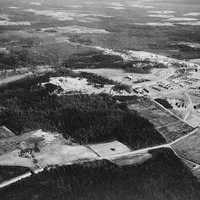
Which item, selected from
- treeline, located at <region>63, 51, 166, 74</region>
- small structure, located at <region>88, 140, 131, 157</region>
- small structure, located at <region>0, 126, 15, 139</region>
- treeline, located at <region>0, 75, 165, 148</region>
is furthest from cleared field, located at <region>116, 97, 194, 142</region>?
treeline, located at <region>63, 51, 166, 74</region>

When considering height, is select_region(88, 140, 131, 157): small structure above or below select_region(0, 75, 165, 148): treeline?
below

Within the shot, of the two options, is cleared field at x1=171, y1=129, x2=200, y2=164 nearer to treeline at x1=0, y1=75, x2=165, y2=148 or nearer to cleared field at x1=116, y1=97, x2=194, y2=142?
cleared field at x1=116, y1=97, x2=194, y2=142

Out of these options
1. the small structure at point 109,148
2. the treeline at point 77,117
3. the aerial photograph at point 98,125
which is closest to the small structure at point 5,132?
the aerial photograph at point 98,125

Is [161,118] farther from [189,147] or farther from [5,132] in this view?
[5,132]

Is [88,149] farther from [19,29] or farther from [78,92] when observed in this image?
[19,29]

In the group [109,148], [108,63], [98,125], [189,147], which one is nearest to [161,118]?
[189,147]

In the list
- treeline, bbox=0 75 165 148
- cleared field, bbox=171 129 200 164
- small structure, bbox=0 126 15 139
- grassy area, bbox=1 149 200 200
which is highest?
treeline, bbox=0 75 165 148

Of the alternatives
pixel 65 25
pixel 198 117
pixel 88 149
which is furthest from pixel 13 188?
pixel 65 25
